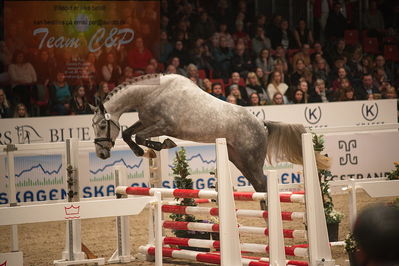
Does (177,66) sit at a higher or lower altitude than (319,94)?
higher

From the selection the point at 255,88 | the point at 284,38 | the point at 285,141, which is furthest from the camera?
the point at 284,38

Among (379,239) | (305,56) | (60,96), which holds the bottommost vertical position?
(379,239)

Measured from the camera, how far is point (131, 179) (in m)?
9.76

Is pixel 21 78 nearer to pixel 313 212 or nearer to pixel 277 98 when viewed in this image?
pixel 277 98

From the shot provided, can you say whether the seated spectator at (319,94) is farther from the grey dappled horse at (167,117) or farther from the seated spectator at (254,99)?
the grey dappled horse at (167,117)

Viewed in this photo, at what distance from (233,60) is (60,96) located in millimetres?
3634

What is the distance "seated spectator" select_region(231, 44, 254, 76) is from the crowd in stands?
0.06 feet

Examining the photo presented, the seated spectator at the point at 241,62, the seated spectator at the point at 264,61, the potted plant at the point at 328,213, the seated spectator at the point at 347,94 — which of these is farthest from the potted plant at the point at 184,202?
the seated spectator at the point at 264,61

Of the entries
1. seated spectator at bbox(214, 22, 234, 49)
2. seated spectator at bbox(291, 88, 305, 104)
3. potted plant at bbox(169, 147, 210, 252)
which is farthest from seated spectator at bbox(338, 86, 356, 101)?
potted plant at bbox(169, 147, 210, 252)

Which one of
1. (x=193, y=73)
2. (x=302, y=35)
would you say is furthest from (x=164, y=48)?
(x=302, y=35)

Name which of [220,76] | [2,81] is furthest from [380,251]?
[220,76]

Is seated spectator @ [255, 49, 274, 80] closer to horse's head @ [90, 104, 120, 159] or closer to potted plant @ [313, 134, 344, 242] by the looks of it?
potted plant @ [313, 134, 344, 242]

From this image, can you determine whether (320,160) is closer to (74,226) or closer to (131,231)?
(74,226)

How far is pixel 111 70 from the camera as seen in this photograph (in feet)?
41.1
